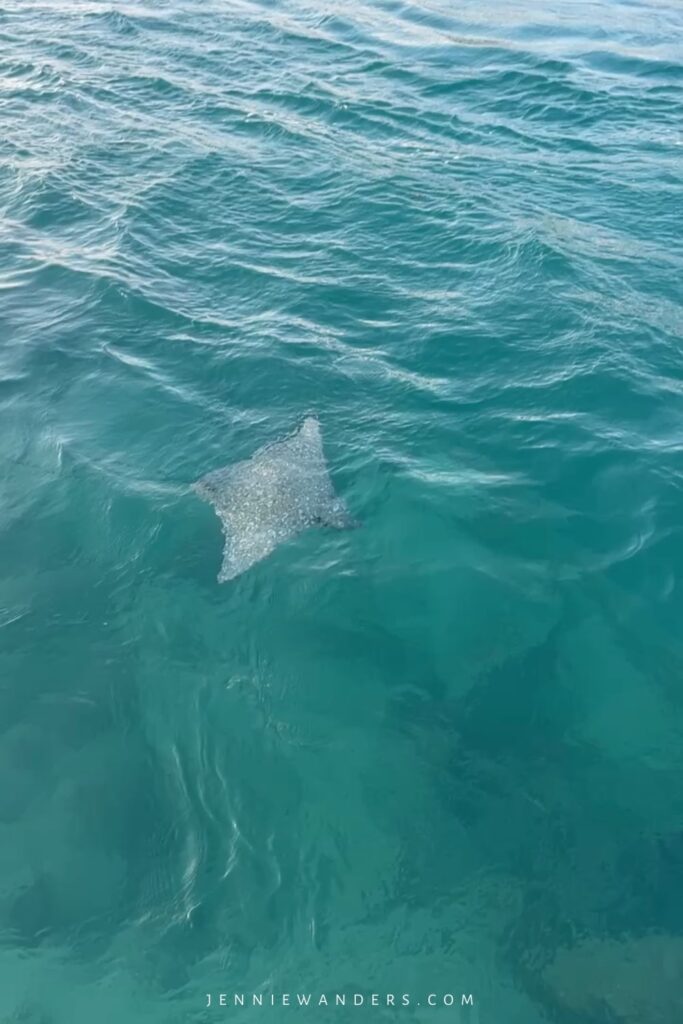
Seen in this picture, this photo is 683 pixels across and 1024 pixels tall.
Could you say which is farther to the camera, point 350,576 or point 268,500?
point 268,500

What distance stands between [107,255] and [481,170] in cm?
1247

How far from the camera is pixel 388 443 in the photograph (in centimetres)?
1931

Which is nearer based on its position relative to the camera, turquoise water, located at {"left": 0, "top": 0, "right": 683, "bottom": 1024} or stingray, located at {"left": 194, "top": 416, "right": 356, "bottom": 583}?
turquoise water, located at {"left": 0, "top": 0, "right": 683, "bottom": 1024}

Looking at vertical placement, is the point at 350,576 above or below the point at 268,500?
below

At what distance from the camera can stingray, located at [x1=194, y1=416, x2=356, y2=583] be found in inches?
664

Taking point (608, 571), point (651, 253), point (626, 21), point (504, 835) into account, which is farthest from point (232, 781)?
point (626, 21)

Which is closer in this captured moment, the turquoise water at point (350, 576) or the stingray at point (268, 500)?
the turquoise water at point (350, 576)

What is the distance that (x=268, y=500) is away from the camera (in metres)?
17.4

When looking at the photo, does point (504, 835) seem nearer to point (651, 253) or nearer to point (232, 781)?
point (232, 781)

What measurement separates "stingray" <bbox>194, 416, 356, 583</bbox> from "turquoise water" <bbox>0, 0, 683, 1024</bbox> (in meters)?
0.35

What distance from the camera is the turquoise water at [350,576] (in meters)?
12.1

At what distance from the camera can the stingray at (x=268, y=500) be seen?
16.9m

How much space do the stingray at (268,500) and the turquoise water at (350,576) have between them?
1.13 feet

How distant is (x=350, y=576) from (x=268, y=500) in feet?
7.79
